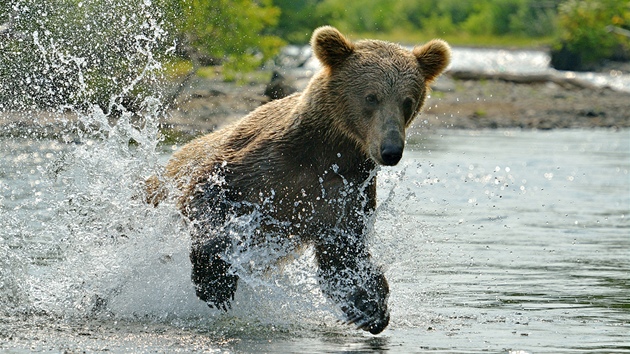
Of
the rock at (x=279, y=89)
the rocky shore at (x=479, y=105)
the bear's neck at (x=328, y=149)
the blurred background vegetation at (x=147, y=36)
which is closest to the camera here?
the bear's neck at (x=328, y=149)

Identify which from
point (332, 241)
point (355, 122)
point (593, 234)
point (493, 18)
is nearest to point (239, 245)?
point (332, 241)

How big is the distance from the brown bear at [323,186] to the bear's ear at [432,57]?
184mm

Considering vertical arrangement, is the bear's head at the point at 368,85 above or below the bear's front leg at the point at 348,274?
above

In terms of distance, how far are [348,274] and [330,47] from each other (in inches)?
49.7

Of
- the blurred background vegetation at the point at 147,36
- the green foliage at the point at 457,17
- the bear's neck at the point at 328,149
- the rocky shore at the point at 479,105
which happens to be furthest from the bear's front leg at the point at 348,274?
the green foliage at the point at 457,17

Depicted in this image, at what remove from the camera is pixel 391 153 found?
540cm

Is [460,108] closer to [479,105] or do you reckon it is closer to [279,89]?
[479,105]

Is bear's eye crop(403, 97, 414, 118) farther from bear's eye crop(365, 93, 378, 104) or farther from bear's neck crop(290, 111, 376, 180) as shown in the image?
bear's neck crop(290, 111, 376, 180)

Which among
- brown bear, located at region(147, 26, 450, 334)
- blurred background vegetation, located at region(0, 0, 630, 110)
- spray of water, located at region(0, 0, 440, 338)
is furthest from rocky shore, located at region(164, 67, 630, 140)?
brown bear, located at region(147, 26, 450, 334)

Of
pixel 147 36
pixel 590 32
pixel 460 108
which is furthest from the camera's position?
pixel 590 32

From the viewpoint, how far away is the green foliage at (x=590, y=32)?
36438 millimetres

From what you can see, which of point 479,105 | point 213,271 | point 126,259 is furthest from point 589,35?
point 213,271

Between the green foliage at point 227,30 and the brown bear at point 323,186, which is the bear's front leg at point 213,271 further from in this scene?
the green foliage at point 227,30

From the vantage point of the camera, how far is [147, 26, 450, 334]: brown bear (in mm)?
5848
